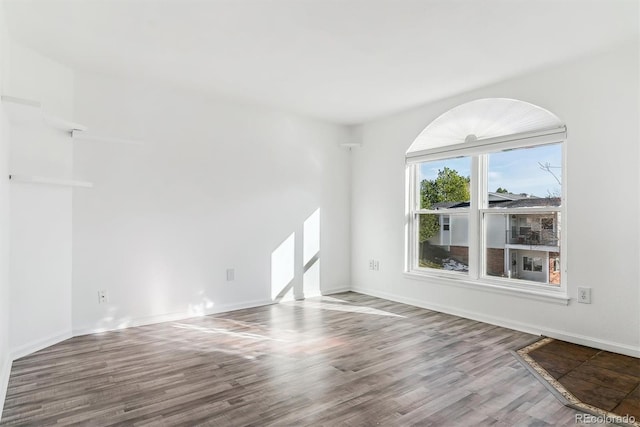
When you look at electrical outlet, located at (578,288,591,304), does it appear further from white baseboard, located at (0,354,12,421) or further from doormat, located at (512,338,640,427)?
white baseboard, located at (0,354,12,421)

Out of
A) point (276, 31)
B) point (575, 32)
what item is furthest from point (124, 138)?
point (575, 32)

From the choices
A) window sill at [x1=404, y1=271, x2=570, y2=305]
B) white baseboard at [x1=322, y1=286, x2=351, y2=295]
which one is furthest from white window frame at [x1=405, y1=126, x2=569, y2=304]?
white baseboard at [x1=322, y1=286, x2=351, y2=295]

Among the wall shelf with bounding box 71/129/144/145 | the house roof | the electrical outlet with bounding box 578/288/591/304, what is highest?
the wall shelf with bounding box 71/129/144/145

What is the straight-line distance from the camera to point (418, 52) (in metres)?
3.00

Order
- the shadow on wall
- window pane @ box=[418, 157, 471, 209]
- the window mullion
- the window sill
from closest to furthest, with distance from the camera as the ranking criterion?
1. the window sill
2. the window mullion
3. window pane @ box=[418, 157, 471, 209]
4. the shadow on wall

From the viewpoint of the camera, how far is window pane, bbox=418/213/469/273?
4293mm

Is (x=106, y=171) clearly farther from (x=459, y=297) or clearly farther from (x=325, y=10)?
(x=459, y=297)

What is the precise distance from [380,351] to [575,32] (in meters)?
2.83

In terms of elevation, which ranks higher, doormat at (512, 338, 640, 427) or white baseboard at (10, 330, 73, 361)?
white baseboard at (10, 330, 73, 361)

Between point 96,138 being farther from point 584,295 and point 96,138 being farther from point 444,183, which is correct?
point 584,295

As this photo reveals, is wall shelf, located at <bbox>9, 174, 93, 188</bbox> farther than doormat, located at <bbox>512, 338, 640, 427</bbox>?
Yes

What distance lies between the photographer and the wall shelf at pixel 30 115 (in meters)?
2.41

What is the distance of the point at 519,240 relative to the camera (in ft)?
12.5

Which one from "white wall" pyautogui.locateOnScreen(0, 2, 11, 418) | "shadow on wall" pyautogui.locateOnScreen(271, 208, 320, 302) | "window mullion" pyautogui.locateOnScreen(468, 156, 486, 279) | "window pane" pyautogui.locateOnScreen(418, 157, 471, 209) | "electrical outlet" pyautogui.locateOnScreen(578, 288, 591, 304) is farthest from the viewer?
"shadow on wall" pyautogui.locateOnScreen(271, 208, 320, 302)
